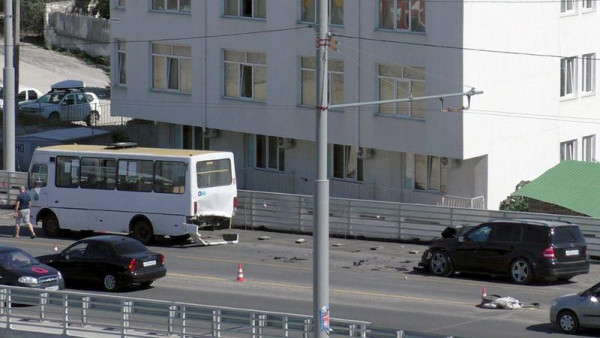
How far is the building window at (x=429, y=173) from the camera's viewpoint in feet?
141

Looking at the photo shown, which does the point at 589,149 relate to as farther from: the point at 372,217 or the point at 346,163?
the point at 372,217

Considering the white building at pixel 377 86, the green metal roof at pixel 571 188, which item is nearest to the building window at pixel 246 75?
the white building at pixel 377 86

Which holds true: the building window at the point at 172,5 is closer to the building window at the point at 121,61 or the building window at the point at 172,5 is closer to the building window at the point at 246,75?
the building window at the point at 246,75

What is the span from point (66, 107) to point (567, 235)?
37.5 meters

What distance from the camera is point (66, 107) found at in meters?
63.5

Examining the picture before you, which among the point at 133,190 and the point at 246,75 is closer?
the point at 133,190

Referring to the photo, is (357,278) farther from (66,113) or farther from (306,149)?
(66,113)

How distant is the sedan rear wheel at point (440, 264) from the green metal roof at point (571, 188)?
22.6ft

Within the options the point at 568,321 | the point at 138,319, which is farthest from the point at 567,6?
the point at 138,319

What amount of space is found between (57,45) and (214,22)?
4157 centimetres

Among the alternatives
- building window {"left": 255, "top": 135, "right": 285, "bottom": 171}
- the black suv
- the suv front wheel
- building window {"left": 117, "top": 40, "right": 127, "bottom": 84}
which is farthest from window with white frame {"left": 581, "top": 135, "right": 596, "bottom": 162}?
building window {"left": 117, "top": 40, "right": 127, "bottom": 84}

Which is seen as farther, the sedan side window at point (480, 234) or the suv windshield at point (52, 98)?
the suv windshield at point (52, 98)

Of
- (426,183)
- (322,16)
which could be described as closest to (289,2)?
(426,183)

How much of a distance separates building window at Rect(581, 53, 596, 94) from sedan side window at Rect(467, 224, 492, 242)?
57.5 ft
